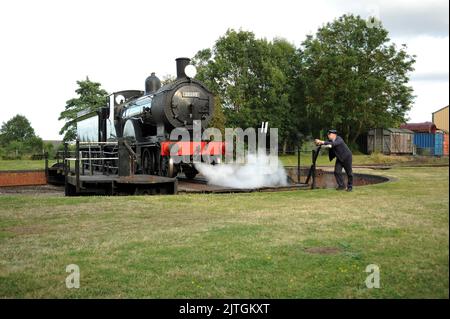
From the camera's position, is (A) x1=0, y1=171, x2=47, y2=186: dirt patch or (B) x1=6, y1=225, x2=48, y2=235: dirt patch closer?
(B) x1=6, y1=225, x2=48, y2=235: dirt patch

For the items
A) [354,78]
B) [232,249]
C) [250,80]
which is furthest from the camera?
[250,80]

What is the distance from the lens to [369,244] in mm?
4887

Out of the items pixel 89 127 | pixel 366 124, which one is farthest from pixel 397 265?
pixel 366 124

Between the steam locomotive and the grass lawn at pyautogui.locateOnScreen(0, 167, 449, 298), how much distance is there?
6.35m

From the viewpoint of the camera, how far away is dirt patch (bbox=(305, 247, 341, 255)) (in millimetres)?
4723

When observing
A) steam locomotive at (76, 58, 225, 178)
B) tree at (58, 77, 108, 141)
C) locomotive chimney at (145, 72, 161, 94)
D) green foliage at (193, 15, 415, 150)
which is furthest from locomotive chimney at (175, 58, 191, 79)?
tree at (58, 77, 108, 141)

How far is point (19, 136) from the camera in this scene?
7662cm

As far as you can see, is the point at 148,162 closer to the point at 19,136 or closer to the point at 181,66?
the point at 181,66

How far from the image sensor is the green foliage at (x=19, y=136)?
42594mm

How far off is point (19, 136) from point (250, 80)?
47940 mm

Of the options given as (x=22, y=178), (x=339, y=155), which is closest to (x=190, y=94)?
(x=339, y=155)

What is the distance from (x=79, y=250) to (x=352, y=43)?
40156 mm

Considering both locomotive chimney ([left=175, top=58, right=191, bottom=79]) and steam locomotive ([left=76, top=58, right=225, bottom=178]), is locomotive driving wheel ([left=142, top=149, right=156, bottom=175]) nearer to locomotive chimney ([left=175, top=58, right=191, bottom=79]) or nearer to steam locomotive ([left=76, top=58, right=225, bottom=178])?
steam locomotive ([left=76, top=58, right=225, bottom=178])
